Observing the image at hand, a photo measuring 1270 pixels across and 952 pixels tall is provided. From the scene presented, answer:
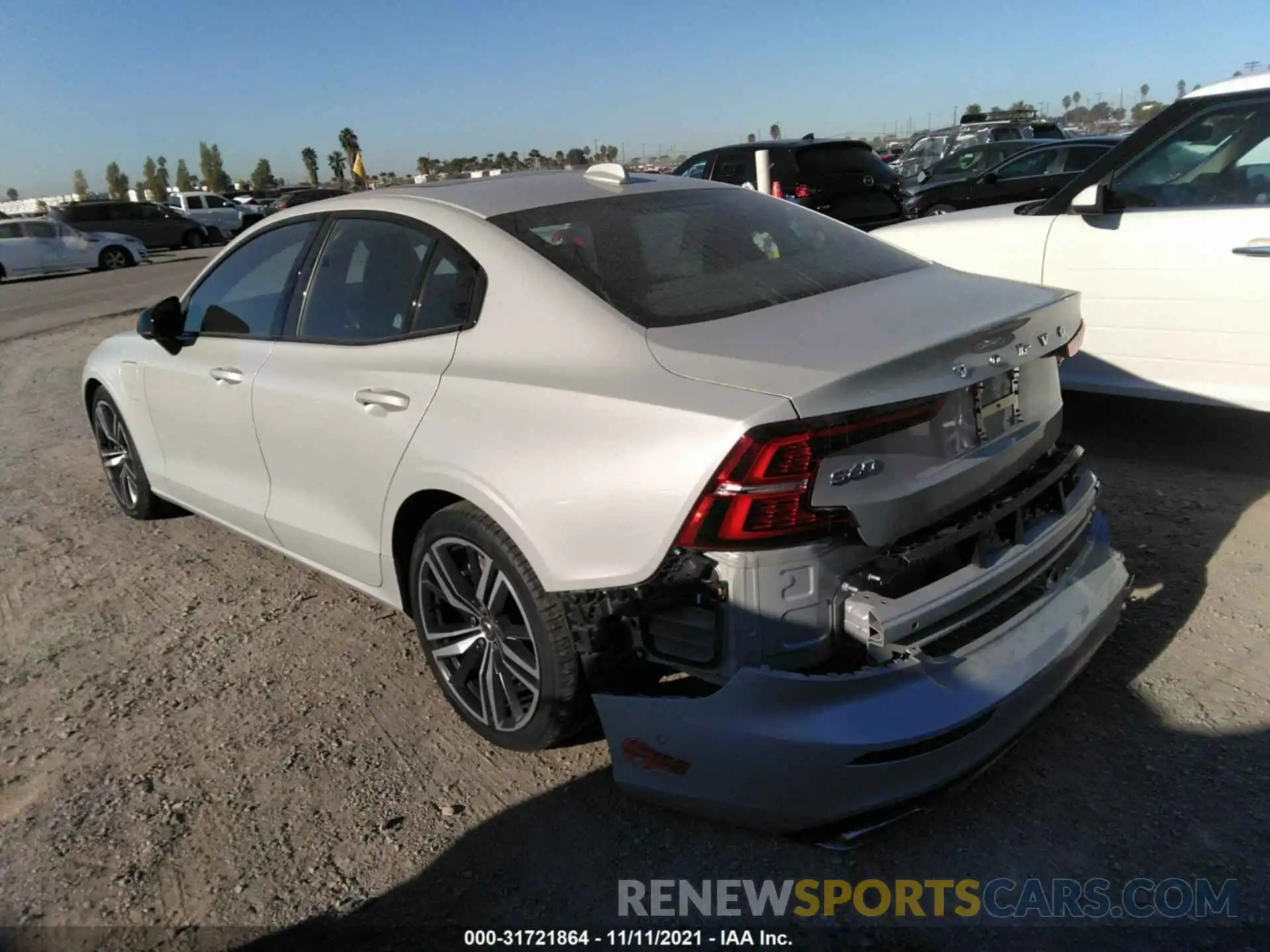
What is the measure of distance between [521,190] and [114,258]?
26895 mm

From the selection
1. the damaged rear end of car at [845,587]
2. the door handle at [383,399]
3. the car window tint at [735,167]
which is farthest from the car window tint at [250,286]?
the car window tint at [735,167]

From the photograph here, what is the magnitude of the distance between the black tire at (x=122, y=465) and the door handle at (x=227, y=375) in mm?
1279

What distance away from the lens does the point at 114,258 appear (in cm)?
2597

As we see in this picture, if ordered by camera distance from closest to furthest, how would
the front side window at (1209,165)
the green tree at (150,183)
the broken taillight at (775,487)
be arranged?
the broken taillight at (775,487)
the front side window at (1209,165)
the green tree at (150,183)

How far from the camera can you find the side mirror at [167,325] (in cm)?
420

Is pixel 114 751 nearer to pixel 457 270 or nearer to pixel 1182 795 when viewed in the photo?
pixel 457 270

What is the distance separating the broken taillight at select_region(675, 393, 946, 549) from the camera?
212cm

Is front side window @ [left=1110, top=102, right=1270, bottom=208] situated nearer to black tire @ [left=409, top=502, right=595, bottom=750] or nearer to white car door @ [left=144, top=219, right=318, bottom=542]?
black tire @ [left=409, top=502, right=595, bottom=750]

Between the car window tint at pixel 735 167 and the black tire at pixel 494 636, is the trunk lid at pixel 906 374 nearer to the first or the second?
the black tire at pixel 494 636

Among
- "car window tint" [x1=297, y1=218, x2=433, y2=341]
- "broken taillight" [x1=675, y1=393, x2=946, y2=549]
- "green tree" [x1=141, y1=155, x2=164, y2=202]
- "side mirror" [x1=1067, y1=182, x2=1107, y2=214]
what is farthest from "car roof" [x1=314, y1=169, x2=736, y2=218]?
"green tree" [x1=141, y1=155, x2=164, y2=202]

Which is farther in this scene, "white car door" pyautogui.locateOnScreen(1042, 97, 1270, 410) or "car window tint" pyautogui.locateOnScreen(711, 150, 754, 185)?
"car window tint" pyautogui.locateOnScreen(711, 150, 754, 185)

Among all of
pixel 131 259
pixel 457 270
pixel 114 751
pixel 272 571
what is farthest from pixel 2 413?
pixel 131 259

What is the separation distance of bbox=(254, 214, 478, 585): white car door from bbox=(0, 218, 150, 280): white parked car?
25408mm

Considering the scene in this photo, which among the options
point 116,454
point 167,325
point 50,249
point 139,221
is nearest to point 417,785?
point 167,325
